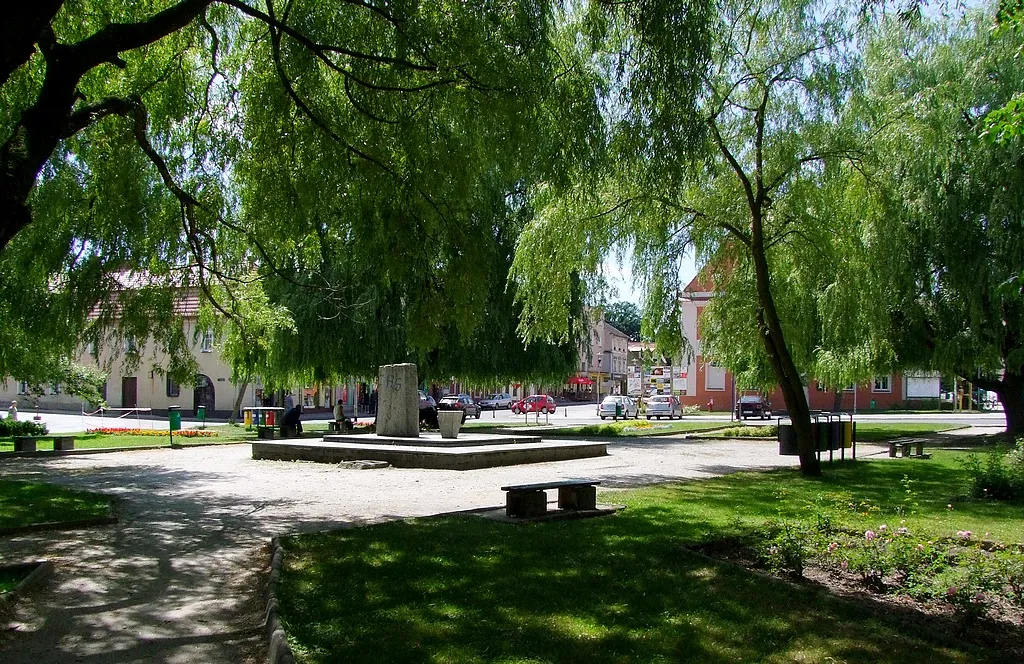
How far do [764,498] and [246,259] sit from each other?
929cm

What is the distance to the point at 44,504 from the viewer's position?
1238 cm

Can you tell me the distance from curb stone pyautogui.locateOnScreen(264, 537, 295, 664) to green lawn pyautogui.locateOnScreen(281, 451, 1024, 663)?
0.32ft

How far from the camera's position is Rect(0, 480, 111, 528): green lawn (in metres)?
11.0

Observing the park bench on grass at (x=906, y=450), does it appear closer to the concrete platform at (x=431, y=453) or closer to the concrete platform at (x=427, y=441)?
the concrete platform at (x=431, y=453)

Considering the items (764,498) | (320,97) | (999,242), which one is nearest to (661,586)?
(764,498)

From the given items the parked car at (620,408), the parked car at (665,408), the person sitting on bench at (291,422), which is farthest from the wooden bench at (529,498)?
the parked car at (665,408)

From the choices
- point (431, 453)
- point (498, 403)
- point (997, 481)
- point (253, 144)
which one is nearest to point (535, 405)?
point (498, 403)

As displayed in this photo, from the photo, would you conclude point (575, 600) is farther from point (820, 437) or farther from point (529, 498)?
point (820, 437)

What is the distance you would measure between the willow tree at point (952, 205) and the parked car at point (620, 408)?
79.4 feet

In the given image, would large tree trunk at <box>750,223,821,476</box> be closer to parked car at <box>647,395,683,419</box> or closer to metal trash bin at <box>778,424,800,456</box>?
metal trash bin at <box>778,424,800,456</box>

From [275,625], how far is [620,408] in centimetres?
4277

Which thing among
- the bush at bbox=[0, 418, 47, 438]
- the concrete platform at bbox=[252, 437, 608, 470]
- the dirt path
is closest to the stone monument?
the concrete platform at bbox=[252, 437, 608, 470]

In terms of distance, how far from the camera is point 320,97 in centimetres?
1081

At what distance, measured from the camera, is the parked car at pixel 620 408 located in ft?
159
